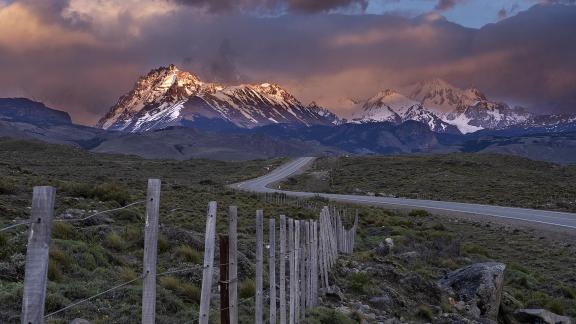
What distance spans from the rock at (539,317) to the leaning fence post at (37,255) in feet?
51.5

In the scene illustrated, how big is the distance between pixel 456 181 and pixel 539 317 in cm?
6847

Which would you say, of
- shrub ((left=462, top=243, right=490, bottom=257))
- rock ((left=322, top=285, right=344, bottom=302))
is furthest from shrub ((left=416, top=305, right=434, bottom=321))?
shrub ((left=462, top=243, right=490, bottom=257))

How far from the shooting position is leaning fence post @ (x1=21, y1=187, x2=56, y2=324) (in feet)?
13.9

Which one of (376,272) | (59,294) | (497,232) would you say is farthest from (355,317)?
(497,232)

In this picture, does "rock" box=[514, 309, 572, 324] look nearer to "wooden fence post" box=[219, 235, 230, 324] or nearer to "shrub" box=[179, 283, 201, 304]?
"shrub" box=[179, 283, 201, 304]

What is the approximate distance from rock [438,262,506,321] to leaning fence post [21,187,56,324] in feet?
47.5

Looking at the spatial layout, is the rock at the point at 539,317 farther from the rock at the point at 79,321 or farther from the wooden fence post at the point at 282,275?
the rock at the point at 79,321

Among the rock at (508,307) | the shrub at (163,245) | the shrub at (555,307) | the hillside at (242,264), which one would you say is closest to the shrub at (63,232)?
the hillside at (242,264)

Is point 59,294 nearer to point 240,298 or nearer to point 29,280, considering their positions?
point 240,298

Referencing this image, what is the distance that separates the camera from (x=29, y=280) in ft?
14.0

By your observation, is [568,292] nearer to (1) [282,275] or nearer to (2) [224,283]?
(1) [282,275]

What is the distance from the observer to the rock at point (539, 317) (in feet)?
54.5

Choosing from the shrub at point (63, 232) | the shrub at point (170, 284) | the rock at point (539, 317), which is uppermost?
the shrub at point (63, 232)

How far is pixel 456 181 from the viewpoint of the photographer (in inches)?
3265
